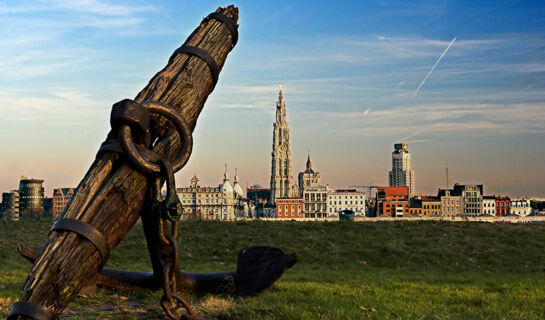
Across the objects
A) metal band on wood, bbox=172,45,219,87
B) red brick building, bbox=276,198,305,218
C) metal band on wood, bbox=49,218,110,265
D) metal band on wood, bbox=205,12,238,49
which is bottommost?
red brick building, bbox=276,198,305,218

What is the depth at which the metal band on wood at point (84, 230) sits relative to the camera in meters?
3.64

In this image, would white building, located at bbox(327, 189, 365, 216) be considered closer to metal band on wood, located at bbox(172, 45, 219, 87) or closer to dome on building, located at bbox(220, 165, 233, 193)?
dome on building, located at bbox(220, 165, 233, 193)

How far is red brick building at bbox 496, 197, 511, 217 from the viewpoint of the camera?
177125 millimetres

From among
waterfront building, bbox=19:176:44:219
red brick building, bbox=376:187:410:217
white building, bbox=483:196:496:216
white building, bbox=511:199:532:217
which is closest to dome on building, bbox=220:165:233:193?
red brick building, bbox=376:187:410:217

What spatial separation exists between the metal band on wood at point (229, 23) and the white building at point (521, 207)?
199599 millimetres

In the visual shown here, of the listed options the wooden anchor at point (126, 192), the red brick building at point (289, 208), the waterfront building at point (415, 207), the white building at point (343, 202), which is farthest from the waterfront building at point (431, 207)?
the wooden anchor at point (126, 192)

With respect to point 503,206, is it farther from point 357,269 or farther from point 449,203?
point 357,269

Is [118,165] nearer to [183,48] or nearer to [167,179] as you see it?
[167,179]

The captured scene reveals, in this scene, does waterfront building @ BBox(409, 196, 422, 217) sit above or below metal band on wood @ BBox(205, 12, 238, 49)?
below

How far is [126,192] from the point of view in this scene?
390 centimetres

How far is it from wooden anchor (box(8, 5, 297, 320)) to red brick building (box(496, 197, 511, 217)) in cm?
18640

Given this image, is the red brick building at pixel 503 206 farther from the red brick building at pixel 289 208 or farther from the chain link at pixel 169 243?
the chain link at pixel 169 243

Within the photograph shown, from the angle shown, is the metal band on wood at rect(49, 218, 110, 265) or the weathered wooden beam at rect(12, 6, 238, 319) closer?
the weathered wooden beam at rect(12, 6, 238, 319)

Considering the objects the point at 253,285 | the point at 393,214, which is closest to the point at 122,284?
the point at 253,285
